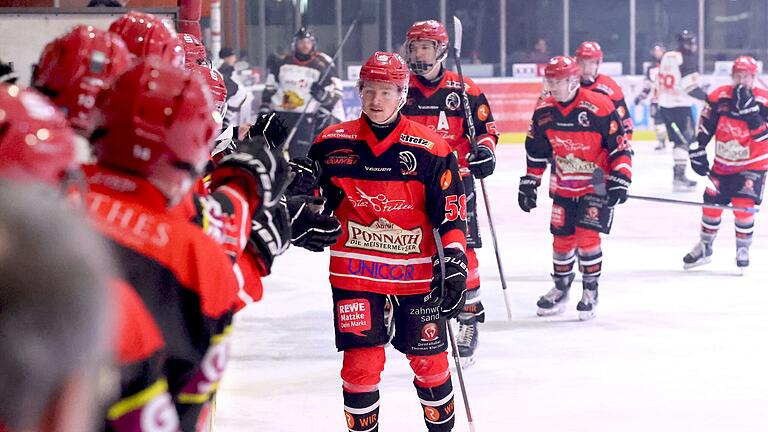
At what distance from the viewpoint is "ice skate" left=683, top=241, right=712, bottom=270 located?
26.0 feet

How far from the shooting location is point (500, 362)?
5465 mm

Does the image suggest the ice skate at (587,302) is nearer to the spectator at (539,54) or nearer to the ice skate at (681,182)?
the ice skate at (681,182)

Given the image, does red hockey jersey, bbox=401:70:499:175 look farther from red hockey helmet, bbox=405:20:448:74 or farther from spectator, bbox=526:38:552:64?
spectator, bbox=526:38:552:64

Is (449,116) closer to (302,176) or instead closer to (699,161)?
(302,176)

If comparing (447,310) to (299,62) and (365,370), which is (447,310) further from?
(299,62)

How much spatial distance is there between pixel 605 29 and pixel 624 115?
1140 centimetres

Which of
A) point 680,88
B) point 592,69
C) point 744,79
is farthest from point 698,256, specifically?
point 680,88

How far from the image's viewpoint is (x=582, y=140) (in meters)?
6.23

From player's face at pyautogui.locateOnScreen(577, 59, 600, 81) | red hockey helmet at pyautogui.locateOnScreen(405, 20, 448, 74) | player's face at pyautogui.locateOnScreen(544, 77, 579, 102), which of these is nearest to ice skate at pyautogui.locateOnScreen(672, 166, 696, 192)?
player's face at pyautogui.locateOnScreen(577, 59, 600, 81)

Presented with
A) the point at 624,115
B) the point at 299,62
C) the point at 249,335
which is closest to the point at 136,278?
the point at 249,335

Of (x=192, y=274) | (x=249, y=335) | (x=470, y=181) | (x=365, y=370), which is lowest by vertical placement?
(x=249, y=335)

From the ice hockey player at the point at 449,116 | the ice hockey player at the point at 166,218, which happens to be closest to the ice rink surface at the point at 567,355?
the ice hockey player at the point at 449,116

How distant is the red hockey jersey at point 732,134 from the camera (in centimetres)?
783

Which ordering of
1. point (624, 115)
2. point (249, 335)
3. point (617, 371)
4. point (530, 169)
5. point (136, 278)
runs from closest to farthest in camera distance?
point (136, 278) < point (617, 371) < point (249, 335) < point (530, 169) < point (624, 115)
